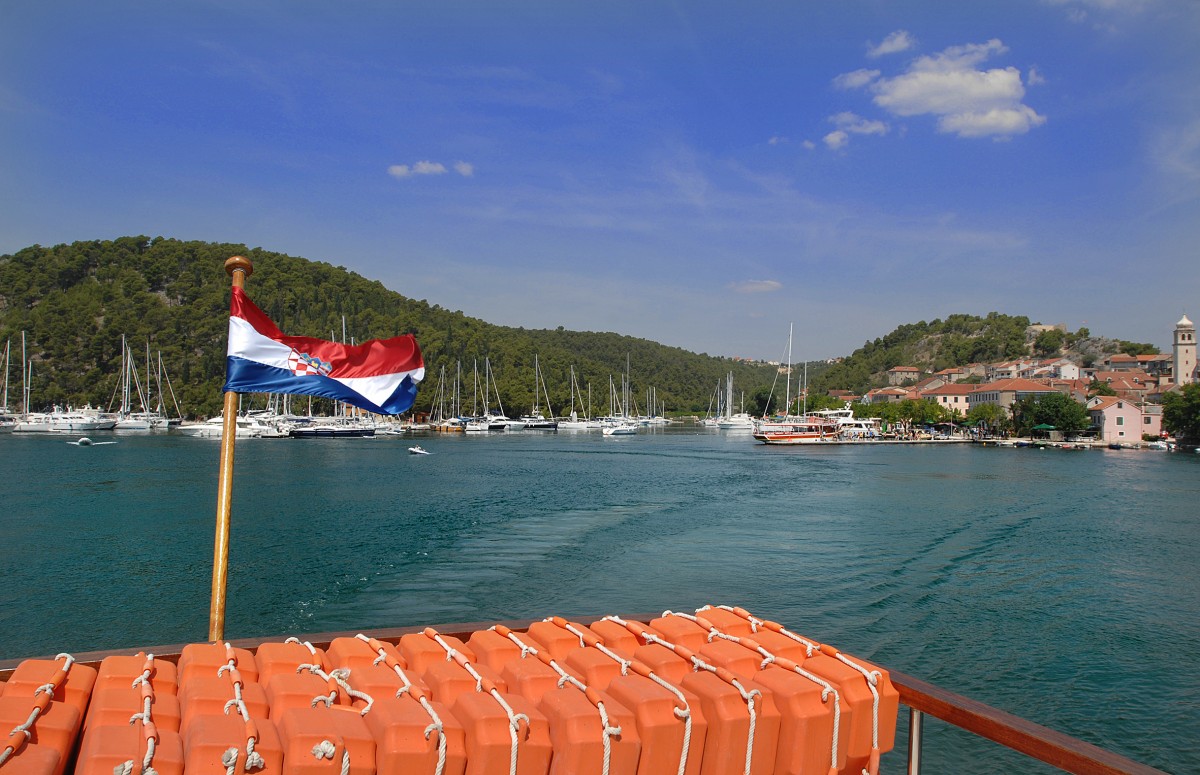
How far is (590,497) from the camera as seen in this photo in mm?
38781

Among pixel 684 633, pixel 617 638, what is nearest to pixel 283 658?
pixel 617 638

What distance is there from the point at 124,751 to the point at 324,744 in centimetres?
83

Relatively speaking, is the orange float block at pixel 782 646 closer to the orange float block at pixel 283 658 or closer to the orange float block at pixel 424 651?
the orange float block at pixel 424 651

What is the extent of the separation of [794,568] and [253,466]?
4368cm

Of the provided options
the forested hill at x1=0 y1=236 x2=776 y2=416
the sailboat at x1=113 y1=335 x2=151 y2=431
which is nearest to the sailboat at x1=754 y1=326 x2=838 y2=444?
the forested hill at x1=0 y1=236 x2=776 y2=416

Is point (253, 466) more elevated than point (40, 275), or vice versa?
point (40, 275)

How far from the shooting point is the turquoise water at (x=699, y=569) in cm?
1351

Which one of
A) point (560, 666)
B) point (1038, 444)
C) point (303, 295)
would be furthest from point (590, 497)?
point (303, 295)

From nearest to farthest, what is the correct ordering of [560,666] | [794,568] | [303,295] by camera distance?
1. [560,666]
2. [794,568]
3. [303,295]

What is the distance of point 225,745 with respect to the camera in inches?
135

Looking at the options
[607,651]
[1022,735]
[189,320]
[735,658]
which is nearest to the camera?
[1022,735]

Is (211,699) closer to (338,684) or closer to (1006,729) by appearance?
(338,684)

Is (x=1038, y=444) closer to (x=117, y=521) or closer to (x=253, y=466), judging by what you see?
(x=253, y=466)

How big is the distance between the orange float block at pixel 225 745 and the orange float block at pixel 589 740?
125 cm
